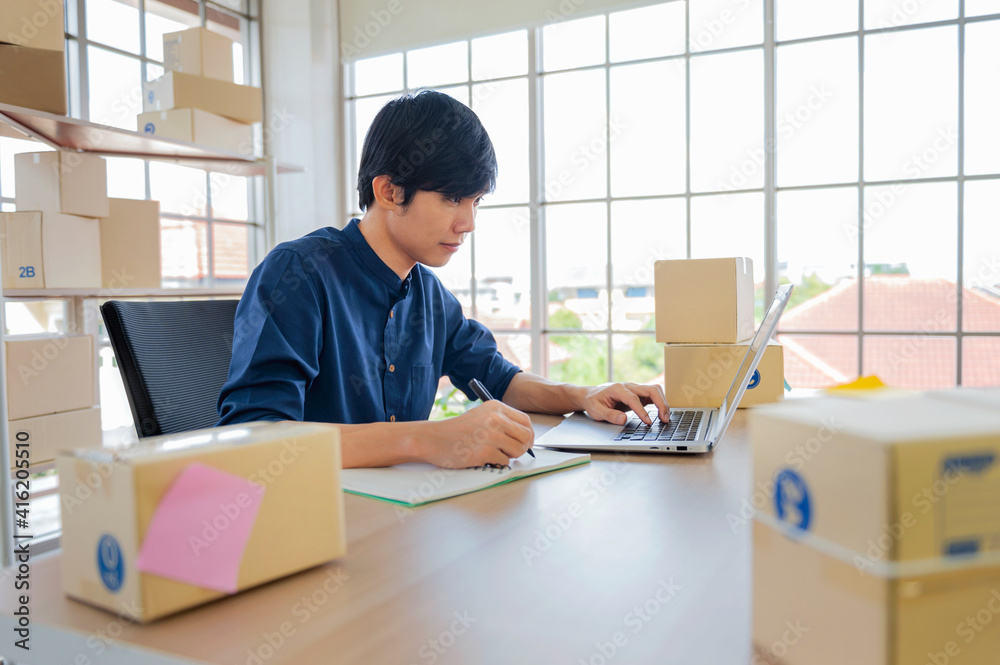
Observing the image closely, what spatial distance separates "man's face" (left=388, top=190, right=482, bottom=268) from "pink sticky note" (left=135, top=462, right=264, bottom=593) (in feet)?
2.82

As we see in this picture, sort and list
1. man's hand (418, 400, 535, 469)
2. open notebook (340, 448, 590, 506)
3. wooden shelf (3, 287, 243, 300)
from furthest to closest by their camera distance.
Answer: wooden shelf (3, 287, 243, 300) < man's hand (418, 400, 535, 469) < open notebook (340, 448, 590, 506)

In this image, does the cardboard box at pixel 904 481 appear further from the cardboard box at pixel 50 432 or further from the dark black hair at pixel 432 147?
the cardboard box at pixel 50 432

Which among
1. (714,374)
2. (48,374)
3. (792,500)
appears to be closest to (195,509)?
(792,500)

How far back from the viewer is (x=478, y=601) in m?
0.56

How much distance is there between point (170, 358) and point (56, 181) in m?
1.50

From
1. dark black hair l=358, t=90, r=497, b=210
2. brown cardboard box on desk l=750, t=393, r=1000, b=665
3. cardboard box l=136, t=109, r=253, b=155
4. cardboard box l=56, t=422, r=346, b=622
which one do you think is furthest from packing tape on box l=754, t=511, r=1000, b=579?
cardboard box l=136, t=109, r=253, b=155

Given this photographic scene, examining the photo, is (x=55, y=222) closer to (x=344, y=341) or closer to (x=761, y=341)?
(x=344, y=341)

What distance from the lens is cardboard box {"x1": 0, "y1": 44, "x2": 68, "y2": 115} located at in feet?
6.69

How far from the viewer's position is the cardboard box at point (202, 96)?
275cm

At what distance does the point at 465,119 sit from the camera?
4.30 feet

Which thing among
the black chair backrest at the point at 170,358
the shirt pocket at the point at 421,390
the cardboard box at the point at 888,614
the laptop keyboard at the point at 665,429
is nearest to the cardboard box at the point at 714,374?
the laptop keyboard at the point at 665,429

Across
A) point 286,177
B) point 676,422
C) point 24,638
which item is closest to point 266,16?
point 286,177

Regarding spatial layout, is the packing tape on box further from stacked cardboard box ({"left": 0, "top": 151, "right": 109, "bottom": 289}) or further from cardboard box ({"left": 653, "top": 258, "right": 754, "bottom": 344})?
stacked cardboard box ({"left": 0, "top": 151, "right": 109, "bottom": 289})

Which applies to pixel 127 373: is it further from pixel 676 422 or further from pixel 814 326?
pixel 814 326
